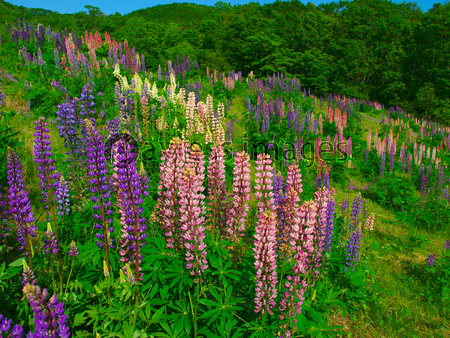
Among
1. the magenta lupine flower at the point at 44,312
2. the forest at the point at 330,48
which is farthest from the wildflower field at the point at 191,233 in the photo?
the forest at the point at 330,48

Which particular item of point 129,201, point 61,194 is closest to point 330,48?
point 61,194

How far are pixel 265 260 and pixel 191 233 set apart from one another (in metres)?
0.62

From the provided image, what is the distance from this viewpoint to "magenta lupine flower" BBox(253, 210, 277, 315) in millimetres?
2191

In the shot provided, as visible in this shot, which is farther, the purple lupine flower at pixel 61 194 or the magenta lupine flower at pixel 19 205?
the purple lupine flower at pixel 61 194

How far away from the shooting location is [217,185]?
3.11 m

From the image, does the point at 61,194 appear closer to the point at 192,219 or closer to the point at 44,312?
the point at 192,219

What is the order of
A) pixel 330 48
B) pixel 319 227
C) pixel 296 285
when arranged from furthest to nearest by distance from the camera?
pixel 330 48, pixel 319 227, pixel 296 285

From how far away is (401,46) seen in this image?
28859 millimetres

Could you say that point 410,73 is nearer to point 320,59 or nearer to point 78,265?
point 320,59

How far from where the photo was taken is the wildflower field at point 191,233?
221cm

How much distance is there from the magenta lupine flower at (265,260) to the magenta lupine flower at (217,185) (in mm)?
767

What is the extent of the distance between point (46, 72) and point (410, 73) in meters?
32.3

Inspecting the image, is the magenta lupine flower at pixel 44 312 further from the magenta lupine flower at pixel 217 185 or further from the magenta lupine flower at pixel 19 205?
the magenta lupine flower at pixel 217 185

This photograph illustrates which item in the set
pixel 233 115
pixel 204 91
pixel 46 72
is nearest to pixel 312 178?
pixel 233 115
